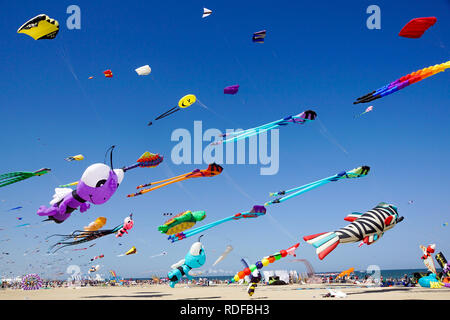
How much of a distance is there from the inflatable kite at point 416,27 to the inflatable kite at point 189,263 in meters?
11.1

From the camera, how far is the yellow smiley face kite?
15008 millimetres

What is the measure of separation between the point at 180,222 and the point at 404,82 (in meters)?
9.68

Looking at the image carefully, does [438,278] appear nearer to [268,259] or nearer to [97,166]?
[268,259]

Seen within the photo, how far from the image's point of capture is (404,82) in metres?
10.1

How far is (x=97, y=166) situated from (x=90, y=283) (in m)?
29.0

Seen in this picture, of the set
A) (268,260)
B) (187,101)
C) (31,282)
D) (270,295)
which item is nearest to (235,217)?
(268,260)

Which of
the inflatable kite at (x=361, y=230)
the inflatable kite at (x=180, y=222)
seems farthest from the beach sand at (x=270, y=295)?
the inflatable kite at (x=180, y=222)

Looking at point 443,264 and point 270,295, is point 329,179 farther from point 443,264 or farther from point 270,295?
point 443,264

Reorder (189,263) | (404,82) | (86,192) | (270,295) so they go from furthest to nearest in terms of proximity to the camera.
A: 1. (189,263)
2. (270,295)
3. (86,192)
4. (404,82)

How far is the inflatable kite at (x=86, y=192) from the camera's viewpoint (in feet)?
38.0

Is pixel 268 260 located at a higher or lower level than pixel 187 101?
→ lower

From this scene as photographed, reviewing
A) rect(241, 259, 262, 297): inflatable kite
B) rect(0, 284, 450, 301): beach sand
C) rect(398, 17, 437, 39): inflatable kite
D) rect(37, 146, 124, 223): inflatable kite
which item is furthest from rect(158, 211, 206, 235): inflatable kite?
rect(398, 17, 437, 39): inflatable kite

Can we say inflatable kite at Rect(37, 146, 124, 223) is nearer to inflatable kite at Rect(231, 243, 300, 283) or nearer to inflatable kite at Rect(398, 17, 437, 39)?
inflatable kite at Rect(231, 243, 300, 283)

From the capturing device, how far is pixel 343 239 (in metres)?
11.6
